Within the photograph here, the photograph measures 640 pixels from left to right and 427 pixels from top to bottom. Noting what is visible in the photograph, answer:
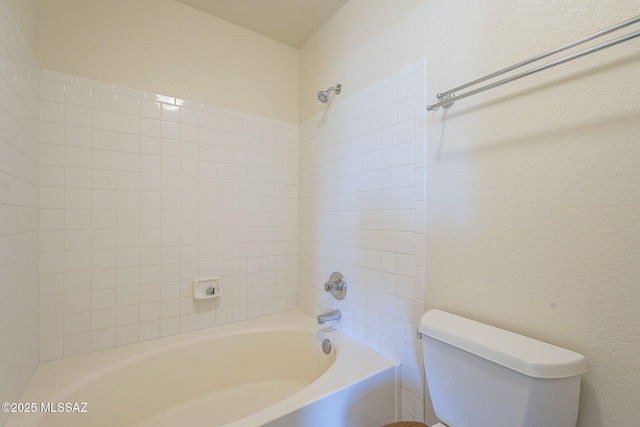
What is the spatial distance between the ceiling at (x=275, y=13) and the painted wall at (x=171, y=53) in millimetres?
57

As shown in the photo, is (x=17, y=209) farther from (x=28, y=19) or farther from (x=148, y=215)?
(x=28, y=19)

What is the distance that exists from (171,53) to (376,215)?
1536 mm

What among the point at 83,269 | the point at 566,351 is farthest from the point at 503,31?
the point at 83,269

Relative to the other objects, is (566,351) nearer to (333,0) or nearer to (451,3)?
(451,3)

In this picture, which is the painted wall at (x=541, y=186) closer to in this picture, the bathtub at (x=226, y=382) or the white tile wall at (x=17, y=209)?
the bathtub at (x=226, y=382)

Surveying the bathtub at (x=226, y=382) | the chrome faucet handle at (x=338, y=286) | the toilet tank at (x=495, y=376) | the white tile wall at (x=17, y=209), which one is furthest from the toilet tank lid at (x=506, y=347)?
the white tile wall at (x=17, y=209)

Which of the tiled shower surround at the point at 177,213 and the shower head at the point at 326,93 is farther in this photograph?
the shower head at the point at 326,93

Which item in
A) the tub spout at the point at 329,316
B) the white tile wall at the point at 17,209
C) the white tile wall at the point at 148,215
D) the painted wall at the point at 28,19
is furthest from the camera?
the tub spout at the point at 329,316

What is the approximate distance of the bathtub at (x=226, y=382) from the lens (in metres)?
1.08

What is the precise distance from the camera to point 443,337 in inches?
36.6

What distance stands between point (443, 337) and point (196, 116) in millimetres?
1741

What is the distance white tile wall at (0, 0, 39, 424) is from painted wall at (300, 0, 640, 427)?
61.8 inches

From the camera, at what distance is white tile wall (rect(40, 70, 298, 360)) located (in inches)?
52.7

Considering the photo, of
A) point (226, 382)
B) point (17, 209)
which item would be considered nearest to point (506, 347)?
point (226, 382)
